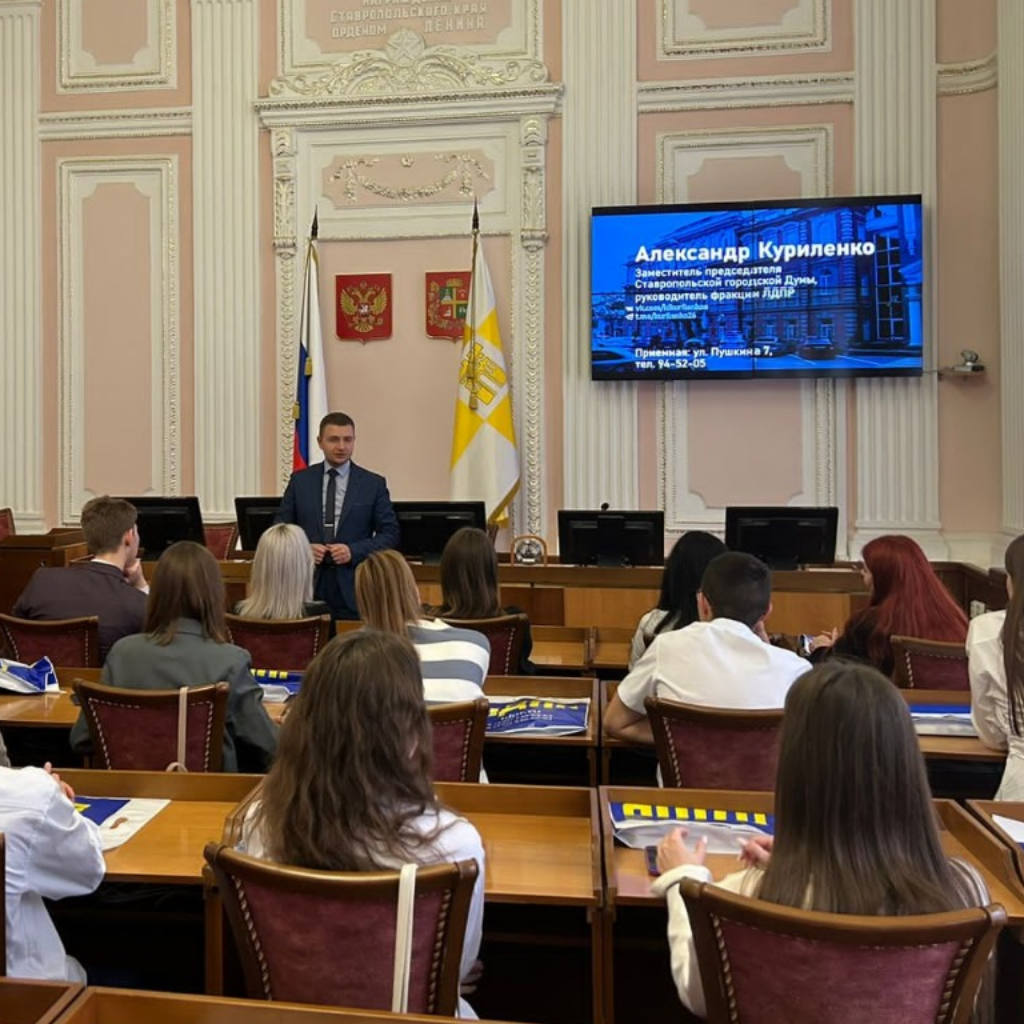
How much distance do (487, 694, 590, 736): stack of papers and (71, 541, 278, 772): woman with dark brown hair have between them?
0.60 metres

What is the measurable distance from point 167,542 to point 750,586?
3.71m

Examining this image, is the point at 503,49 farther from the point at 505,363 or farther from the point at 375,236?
the point at 505,363

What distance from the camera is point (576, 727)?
102 inches

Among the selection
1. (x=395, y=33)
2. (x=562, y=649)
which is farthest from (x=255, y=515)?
(x=395, y=33)

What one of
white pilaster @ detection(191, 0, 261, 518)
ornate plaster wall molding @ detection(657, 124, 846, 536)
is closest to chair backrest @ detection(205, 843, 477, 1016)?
ornate plaster wall molding @ detection(657, 124, 846, 536)

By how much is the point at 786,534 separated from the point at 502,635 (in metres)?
2.19

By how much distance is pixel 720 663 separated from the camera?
242 centimetres

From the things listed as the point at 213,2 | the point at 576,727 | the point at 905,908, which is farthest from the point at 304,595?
the point at 213,2

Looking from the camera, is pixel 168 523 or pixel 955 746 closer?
pixel 955 746

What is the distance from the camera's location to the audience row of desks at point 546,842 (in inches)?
64.9

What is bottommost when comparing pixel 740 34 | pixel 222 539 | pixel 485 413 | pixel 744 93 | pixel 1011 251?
pixel 222 539

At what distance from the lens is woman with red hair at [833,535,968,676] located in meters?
3.08

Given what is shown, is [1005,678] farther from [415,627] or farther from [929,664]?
[415,627]

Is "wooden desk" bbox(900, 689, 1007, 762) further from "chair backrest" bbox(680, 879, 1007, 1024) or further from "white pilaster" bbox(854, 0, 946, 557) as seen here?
"white pilaster" bbox(854, 0, 946, 557)
